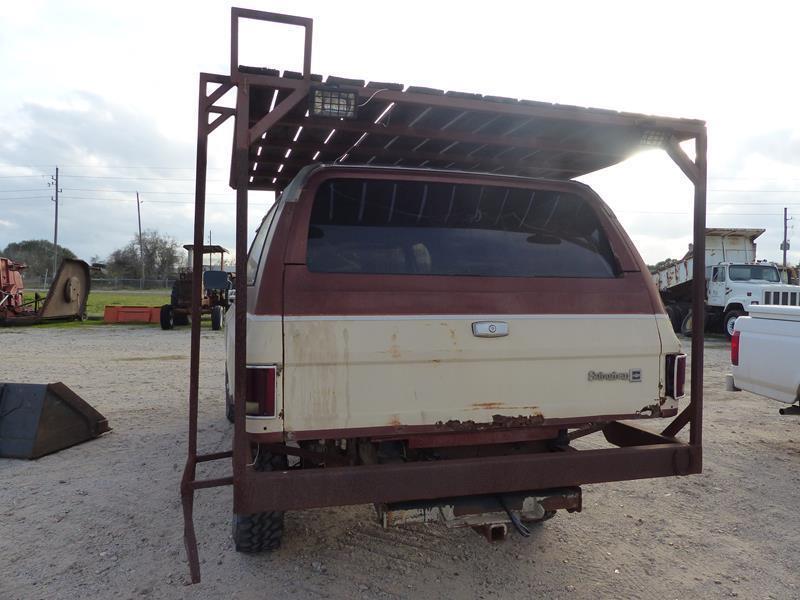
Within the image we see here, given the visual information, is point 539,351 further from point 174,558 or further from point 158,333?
point 158,333

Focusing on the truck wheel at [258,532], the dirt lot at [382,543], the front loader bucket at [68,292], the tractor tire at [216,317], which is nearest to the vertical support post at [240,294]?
the truck wheel at [258,532]

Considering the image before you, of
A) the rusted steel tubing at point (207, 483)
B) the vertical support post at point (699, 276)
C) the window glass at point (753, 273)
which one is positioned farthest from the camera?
the window glass at point (753, 273)

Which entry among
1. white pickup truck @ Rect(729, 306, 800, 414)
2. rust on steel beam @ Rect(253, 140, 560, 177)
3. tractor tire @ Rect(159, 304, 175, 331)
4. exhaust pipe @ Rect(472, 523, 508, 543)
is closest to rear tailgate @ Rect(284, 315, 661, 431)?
exhaust pipe @ Rect(472, 523, 508, 543)

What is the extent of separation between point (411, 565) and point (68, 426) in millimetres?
3806

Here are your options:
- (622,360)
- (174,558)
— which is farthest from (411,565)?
(622,360)

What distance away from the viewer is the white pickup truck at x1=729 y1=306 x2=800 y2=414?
5.00 metres

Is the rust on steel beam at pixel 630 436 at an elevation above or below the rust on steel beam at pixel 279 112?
below

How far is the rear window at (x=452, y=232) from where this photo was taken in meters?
2.79

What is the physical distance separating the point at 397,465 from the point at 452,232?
120 cm

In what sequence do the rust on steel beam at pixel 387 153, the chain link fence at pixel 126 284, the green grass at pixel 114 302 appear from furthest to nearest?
1. the chain link fence at pixel 126 284
2. the green grass at pixel 114 302
3. the rust on steel beam at pixel 387 153

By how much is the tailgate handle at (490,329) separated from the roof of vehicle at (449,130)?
40.7 inches

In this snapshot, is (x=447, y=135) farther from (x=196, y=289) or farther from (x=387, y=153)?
(x=196, y=289)

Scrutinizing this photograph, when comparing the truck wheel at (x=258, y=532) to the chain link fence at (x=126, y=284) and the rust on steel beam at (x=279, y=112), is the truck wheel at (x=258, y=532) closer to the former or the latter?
the rust on steel beam at (x=279, y=112)

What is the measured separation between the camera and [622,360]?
290 cm
